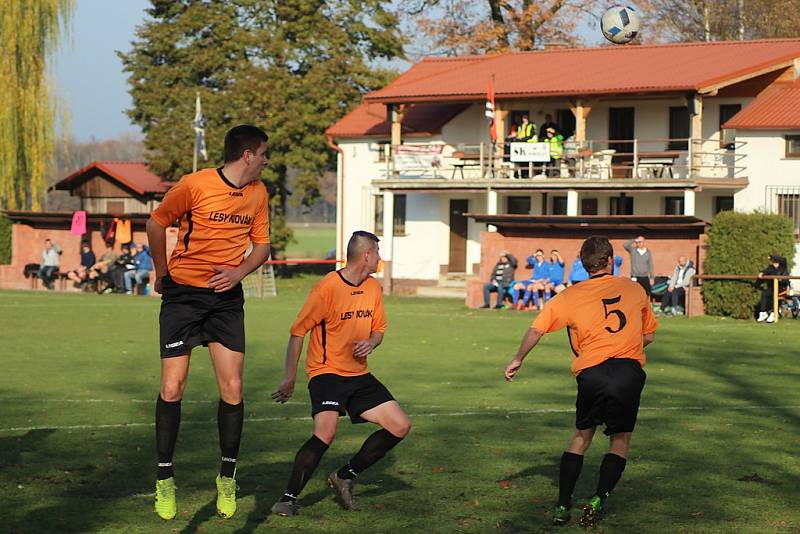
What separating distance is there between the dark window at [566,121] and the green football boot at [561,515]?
41020mm

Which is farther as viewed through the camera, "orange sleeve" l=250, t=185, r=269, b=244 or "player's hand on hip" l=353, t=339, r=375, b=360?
"player's hand on hip" l=353, t=339, r=375, b=360

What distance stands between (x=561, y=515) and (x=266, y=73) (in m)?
48.4

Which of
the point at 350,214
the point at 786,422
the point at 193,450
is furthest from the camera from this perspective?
the point at 350,214

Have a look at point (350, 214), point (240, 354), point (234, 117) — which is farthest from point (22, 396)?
point (234, 117)

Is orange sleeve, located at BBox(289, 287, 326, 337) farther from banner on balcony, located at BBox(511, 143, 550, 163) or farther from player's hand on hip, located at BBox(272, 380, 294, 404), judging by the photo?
banner on balcony, located at BBox(511, 143, 550, 163)

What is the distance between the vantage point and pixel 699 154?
136 feet

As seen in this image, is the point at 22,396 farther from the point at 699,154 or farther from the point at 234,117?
the point at 234,117

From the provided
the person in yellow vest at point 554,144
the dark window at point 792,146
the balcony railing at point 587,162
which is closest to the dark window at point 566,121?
the balcony railing at point 587,162

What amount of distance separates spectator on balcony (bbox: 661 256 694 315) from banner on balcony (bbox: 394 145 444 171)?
16.6 metres

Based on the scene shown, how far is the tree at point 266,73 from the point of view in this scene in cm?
5488

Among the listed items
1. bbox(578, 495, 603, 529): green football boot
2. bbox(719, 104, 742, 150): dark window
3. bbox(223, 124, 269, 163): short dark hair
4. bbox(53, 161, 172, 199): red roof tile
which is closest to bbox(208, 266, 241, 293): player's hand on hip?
bbox(223, 124, 269, 163): short dark hair

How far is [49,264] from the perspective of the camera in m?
42.4

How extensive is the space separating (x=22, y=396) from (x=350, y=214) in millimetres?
38298

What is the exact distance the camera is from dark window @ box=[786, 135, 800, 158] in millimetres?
41688
